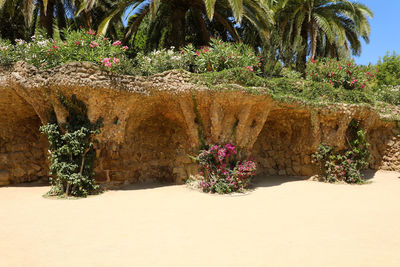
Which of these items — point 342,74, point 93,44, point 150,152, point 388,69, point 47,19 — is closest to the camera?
point 93,44

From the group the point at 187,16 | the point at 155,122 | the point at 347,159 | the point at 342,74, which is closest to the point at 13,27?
the point at 187,16

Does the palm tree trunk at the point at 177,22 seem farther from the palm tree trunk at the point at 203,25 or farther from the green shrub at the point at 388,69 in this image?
the green shrub at the point at 388,69

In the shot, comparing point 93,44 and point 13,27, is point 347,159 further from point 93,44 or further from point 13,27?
point 13,27

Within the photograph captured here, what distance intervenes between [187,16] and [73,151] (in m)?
10.7

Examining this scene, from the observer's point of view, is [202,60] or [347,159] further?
[347,159]

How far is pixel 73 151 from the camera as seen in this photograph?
8125 millimetres

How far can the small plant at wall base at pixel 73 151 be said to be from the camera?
26.4 ft

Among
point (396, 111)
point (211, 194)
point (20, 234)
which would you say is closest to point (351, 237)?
point (211, 194)

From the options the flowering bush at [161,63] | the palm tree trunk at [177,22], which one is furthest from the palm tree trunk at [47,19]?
the flowering bush at [161,63]

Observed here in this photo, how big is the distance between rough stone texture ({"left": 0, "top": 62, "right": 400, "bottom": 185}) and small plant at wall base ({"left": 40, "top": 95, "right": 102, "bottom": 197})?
28 centimetres

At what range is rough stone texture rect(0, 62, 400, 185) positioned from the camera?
8305mm

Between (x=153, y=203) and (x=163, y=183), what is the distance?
327 centimetres

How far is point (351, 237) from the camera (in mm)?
4734

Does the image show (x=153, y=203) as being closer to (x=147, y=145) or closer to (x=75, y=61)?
(x=147, y=145)
